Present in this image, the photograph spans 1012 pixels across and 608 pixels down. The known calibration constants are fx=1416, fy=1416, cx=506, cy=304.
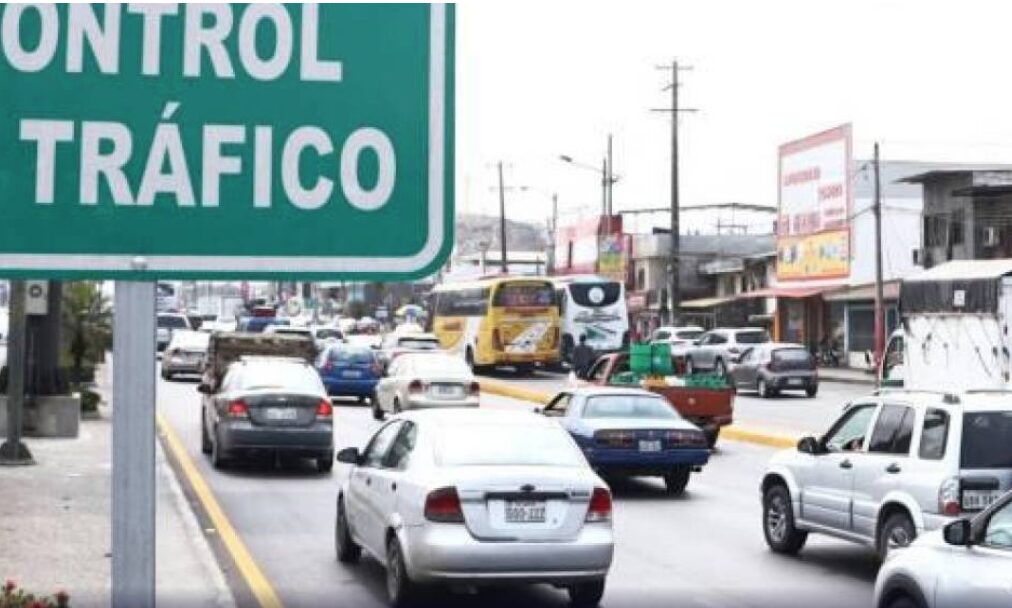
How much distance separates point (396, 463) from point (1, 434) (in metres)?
14.7

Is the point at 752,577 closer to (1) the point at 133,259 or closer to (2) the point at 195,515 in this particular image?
(2) the point at 195,515

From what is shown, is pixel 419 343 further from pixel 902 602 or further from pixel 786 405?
pixel 902 602

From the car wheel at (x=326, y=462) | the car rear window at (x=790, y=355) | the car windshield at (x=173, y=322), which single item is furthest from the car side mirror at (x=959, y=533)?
the car windshield at (x=173, y=322)

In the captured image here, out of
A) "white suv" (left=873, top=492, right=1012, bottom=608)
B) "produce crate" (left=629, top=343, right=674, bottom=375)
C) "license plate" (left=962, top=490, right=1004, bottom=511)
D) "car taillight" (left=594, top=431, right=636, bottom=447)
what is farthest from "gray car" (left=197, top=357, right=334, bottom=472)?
"white suv" (left=873, top=492, right=1012, bottom=608)

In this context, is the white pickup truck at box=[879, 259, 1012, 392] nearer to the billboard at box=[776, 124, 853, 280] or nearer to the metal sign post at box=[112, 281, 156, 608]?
the metal sign post at box=[112, 281, 156, 608]

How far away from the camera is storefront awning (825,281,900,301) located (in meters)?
54.7

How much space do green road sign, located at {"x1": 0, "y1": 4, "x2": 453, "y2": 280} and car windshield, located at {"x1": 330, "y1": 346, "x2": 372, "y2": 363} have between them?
33.3 meters

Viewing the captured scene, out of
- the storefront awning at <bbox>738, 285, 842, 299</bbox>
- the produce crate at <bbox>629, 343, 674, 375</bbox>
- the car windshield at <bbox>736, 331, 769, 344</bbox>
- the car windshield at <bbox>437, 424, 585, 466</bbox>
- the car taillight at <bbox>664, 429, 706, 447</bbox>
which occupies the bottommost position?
the car taillight at <bbox>664, 429, 706, 447</bbox>

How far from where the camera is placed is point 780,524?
45.2ft

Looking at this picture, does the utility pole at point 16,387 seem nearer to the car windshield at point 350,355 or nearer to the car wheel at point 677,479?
the car wheel at point 677,479

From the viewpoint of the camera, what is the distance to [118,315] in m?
3.24

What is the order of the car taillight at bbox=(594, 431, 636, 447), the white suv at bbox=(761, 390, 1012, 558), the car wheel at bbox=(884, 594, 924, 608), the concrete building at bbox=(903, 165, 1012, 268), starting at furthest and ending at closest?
1. the concrete building at bbox=(903, 165, 1012, 268)
2. the car taillight at bbox=(594, 431, 636, 447)
3. the white suv at bbox=(761, 390, 1012, 558)
4. the car wheel at bbox=(884, 594, 924, 608)

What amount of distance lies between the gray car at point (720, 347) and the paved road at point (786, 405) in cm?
132

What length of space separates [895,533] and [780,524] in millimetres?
2256
